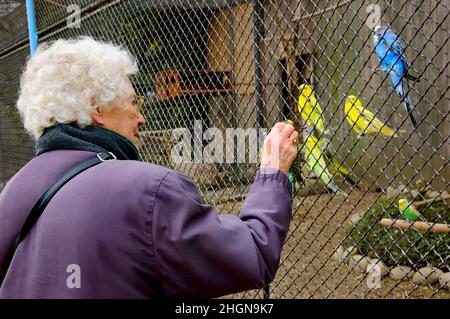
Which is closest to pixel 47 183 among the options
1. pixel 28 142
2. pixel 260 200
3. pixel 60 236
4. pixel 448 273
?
pixel 60 236

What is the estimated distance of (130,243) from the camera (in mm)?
1014

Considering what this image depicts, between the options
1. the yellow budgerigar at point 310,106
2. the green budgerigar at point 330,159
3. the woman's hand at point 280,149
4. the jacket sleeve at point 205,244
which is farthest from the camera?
the green budgerigar at point 330,159

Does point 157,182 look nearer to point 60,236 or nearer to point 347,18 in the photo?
point 60,236

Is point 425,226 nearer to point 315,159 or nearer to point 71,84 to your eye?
point 315,159

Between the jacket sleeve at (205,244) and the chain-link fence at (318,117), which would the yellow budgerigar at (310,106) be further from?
the jacket sleeve at (205,244)

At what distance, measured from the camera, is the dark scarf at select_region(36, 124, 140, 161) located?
1.18m

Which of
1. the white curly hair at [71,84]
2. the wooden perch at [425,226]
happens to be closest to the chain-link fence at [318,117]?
the wooden perch at [425,226]

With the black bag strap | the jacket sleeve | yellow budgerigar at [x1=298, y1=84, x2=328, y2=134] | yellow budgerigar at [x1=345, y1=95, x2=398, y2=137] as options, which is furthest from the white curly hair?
yellow budgerigar at [x1=345, y1=95, x2=398, y2=137]

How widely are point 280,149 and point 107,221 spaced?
55cm

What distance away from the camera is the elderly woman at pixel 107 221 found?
1.02 meters

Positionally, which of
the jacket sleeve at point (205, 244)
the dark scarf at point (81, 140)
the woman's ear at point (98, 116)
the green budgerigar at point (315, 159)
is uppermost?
the green budgerigar at point (315, 159)

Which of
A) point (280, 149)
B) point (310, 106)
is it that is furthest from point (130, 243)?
point (310, 106)

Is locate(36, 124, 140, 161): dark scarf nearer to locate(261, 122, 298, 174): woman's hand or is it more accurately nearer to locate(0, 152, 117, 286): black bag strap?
locate(0, 152, 117, 286): black bag strap

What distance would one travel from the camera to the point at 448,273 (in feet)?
12.9
